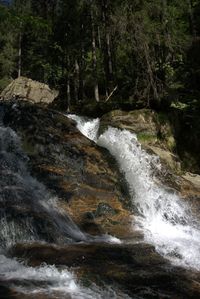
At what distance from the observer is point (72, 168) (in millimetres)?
14594

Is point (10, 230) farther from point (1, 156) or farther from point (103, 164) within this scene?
point (103, 164)

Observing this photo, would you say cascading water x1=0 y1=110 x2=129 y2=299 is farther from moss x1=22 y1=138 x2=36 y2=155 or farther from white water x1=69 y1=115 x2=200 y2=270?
white water x1=69 y1=115 x2=200 y2=270

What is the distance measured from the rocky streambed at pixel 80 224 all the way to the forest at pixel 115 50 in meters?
5.31

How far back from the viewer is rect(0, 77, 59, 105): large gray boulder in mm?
31797

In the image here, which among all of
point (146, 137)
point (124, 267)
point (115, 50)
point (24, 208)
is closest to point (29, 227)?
point (24, 208)

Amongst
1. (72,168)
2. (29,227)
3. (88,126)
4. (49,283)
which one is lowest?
(49,283)

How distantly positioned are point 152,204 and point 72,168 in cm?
256

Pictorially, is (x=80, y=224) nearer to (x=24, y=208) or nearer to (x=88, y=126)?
(x=24, y=208)

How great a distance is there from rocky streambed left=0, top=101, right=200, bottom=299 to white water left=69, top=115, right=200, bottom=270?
1.13 ft

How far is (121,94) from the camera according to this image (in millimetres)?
23812

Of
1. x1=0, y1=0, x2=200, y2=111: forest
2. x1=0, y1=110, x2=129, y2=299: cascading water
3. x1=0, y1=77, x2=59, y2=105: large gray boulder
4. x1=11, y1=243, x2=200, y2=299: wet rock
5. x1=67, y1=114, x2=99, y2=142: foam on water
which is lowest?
x1=11, y1=243, x2=200, y2=299: wet rock

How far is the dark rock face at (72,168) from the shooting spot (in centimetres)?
1298

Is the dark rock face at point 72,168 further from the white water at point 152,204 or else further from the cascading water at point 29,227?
the white water at point 152,204

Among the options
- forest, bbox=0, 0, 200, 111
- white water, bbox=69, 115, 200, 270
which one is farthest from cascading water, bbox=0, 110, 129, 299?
forest, bbox=0, 0, 200, 111
